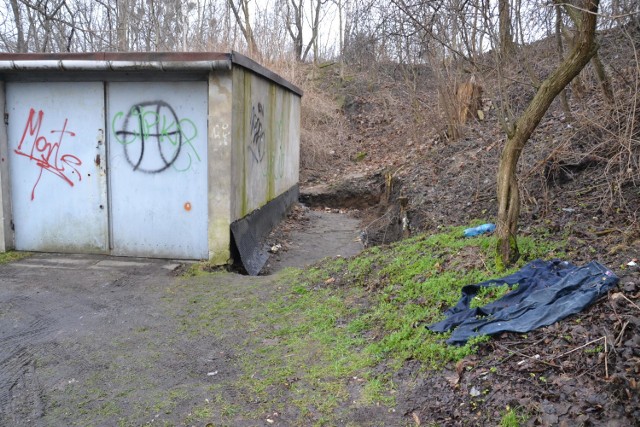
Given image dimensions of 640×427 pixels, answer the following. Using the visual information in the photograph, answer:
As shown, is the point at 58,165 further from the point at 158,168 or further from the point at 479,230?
the point at 479,230

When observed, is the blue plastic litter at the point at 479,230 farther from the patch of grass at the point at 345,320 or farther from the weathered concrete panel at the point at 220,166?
the weathered concrete panel at the point at 220,166

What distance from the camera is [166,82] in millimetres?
7449

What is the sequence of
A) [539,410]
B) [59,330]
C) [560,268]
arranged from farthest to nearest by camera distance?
[59,330] → [560,268] → [539,410]

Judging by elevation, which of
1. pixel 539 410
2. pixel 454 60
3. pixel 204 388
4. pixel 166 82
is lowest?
pixel 204 388

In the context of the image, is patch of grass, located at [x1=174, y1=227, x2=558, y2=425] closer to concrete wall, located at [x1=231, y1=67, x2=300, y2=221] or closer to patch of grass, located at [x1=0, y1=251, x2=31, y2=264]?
concrete wall, located at [x1=231, y1=67, x2=300, y2=221]

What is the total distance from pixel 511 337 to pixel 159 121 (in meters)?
5.78

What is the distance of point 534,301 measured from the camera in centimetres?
396

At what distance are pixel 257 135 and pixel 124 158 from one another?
231 cm

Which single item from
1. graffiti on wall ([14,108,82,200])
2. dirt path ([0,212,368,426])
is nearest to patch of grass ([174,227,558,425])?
dirt path ([0,212,368,426])

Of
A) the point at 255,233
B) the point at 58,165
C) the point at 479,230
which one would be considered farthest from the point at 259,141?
the point at 479,230

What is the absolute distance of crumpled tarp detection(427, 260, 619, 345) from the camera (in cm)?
370

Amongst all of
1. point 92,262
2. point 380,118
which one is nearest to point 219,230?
point 92,262

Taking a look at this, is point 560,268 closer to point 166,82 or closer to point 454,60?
point 166,82

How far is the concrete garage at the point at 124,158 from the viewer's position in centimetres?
728
